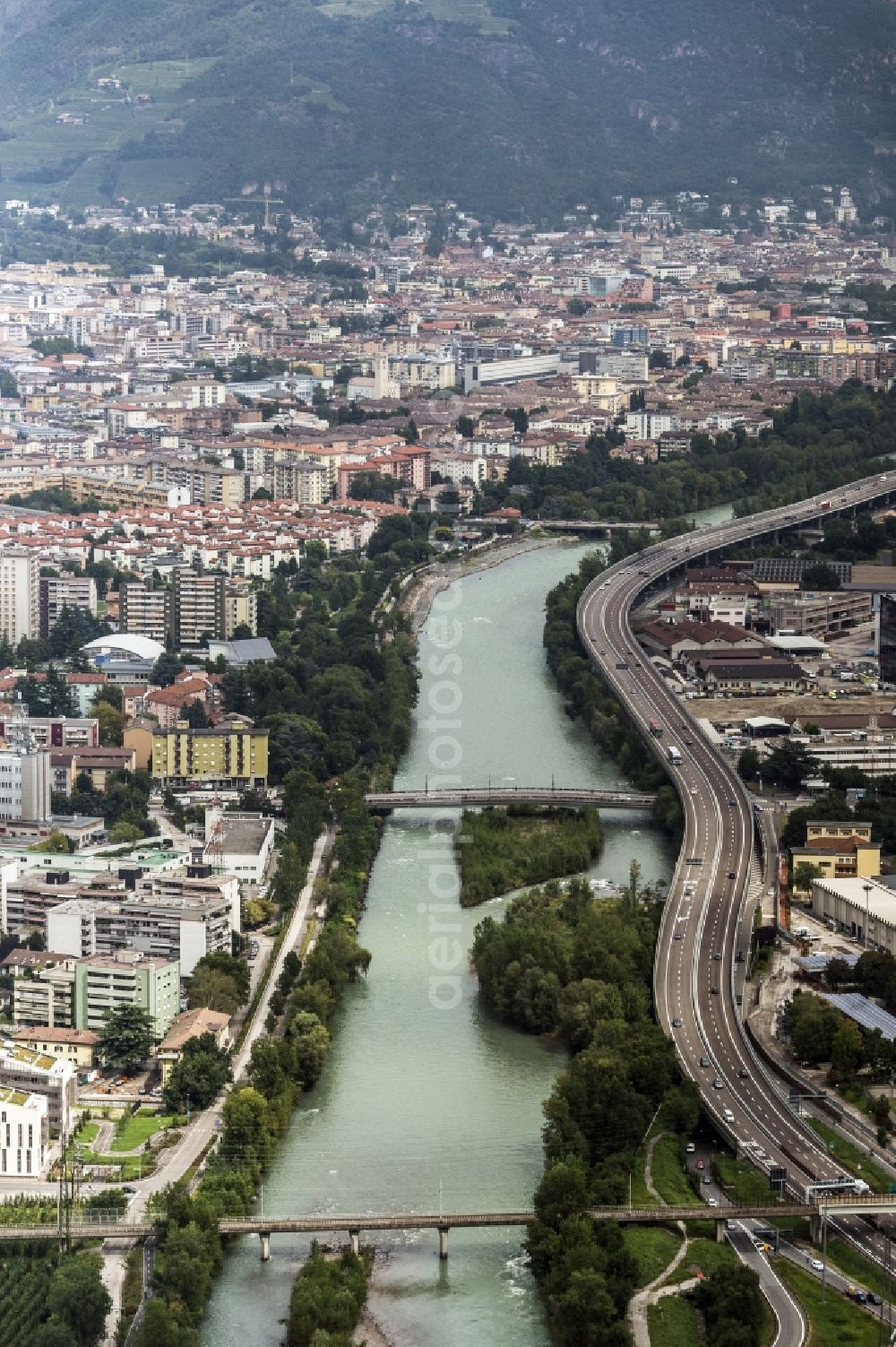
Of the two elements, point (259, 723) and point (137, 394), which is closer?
point (259, 723)

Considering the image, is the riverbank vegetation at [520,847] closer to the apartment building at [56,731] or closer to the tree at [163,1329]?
the apartment building at [56,731]

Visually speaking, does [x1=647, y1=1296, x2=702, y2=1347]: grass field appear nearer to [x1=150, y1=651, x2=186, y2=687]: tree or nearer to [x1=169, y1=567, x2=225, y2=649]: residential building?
[x1=150, y1=651, x2=186, y2=687]: tree

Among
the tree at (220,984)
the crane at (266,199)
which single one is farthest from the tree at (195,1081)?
the crane at (266,199)

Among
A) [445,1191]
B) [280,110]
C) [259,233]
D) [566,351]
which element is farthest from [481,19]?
[445,1191]

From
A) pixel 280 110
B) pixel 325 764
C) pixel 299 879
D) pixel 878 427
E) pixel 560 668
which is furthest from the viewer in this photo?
pixel 280 110

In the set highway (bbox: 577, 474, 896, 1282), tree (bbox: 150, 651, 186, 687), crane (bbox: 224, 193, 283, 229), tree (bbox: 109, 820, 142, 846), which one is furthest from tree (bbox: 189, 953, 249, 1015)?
crane (bbox: 224, 193, 283, 229)

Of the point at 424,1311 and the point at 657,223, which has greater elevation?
the point at 657,223

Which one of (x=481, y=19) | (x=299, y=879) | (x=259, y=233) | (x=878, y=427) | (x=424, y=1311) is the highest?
(x=481, y=19)

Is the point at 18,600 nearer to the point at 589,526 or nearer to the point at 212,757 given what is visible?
the point at 212,757

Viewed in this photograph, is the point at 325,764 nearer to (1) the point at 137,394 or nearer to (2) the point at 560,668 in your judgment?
(2) the point at 560,668
